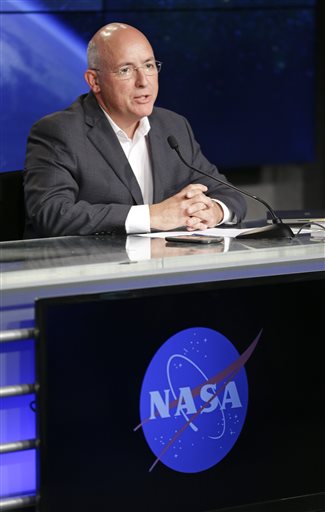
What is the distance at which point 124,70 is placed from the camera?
326cm

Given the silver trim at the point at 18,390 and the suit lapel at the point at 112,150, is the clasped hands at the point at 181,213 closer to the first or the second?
the suit lapel at the point at 112,150

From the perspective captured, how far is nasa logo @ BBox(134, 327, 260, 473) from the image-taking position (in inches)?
92.9

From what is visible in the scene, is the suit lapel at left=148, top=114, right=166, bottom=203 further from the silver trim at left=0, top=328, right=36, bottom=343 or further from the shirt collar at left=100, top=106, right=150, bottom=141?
the silver trim at left=0, top=328, right=36, bottom=343

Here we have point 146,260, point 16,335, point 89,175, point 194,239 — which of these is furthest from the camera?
point 89,175

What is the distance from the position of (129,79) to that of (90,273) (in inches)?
44.2

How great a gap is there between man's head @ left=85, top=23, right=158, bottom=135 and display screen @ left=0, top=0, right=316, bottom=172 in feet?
5.39

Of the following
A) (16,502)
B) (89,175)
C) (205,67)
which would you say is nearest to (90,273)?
(16,502)

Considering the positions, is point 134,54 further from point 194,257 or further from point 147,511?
point 147,511

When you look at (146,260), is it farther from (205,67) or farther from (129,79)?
(205,67)

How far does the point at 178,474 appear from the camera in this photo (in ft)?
7.85

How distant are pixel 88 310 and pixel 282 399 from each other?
558 millimetres

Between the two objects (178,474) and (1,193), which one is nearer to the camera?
(178,474)

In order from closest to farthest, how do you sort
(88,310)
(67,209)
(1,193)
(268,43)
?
(88,310) < (67,209) < (1,193) < (268,43)

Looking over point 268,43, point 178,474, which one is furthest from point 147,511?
point 268,43
